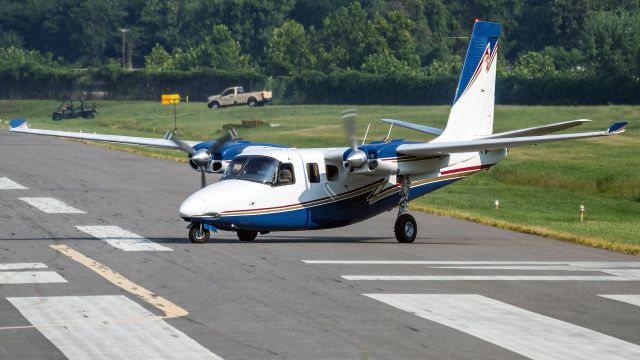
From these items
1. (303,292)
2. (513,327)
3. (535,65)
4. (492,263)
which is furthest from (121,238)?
(535,65)

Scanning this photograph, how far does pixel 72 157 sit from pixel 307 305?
43.3 m

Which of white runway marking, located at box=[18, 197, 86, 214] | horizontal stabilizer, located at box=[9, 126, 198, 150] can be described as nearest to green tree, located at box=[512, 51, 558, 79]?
white runway marking, located at box=[18, 197, 86, 214]

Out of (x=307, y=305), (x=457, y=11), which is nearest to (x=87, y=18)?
(x=457, y=11)

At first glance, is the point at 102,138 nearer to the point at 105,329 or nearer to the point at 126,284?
the point at 126,284

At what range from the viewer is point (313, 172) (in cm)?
2977

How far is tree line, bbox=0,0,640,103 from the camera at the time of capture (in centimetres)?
14012

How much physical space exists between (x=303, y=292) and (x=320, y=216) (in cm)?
827

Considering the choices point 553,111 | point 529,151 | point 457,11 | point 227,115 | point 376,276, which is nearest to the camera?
point 376,276

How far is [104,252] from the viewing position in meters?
27.5

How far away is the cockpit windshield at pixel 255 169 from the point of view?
94.6ft

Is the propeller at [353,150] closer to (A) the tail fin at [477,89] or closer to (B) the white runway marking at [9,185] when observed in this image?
(A) the tail fin at [477,89]

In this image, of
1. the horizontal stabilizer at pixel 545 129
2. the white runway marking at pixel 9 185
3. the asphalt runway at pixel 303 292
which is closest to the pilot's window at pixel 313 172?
the asphalt runway at pixel 303 292

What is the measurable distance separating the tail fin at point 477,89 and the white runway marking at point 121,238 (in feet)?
29.7

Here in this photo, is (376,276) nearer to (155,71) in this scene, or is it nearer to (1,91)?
(155,71)
